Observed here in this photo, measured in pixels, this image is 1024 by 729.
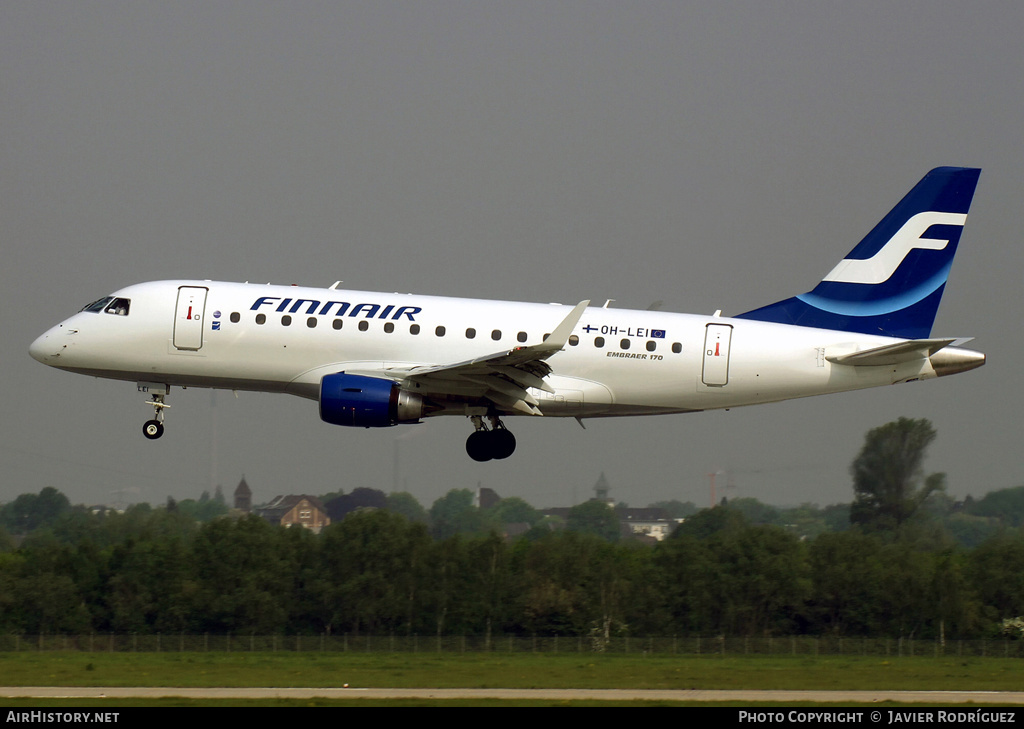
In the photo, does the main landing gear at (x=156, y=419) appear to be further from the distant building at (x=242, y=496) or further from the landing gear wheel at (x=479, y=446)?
the distant building at (x=242, y=496)

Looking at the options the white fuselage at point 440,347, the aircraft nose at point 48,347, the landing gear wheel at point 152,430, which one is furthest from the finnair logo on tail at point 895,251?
the aircraft nose at point 48,347

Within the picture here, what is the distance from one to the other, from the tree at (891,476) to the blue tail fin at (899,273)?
181ft

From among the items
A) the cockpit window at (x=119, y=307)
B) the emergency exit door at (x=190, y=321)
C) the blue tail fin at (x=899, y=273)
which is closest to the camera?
the emergency exit door at (x=190, y=321)

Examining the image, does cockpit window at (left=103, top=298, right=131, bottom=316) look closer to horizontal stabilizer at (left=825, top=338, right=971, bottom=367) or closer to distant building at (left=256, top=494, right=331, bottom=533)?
horizontal stabilizer at (left=825, top=338, right=971, bottom=367)

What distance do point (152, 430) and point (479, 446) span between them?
30.3 ft

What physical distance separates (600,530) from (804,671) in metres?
52.5

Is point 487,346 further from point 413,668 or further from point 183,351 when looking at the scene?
point 413,668

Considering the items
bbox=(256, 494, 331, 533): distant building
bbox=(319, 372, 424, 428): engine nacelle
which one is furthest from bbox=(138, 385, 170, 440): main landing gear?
bbox=(256, 494, 331, 533): distant building

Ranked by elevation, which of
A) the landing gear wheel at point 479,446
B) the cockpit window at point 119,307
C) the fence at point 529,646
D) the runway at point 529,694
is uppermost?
the cockpit window at point 119,307

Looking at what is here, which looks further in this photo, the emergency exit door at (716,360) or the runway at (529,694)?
the emergency exit door at (716,360)

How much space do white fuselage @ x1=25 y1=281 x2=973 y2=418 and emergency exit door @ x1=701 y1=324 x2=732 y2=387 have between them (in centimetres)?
3

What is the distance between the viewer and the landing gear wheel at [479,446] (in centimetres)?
3416

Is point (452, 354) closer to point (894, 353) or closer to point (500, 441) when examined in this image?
point (500, 441)

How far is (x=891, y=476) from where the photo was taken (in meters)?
88.6
